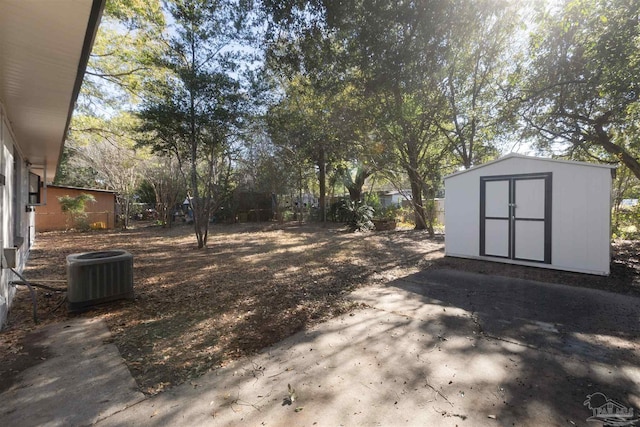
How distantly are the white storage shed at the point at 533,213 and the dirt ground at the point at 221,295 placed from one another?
1.18 feet

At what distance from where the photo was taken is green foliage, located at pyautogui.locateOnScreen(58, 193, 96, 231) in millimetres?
14336

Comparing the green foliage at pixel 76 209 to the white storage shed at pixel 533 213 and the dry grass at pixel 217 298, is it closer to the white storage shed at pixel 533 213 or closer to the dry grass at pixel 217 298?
the dry grass at pixel 217 298

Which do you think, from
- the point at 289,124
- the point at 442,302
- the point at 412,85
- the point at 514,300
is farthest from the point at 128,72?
the point at 514,300

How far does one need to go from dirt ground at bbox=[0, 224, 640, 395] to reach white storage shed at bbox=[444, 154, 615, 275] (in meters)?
0.36

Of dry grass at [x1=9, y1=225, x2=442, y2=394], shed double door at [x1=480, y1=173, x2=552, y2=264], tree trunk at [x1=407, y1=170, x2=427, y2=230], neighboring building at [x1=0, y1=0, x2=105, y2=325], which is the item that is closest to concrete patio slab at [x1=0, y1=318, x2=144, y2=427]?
dry grass at [x1=9, y1=225, x2=442, y2=394]

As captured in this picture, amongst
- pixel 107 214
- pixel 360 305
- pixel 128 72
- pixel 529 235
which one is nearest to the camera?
pixel 360 305

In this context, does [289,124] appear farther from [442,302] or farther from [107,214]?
[107,214]

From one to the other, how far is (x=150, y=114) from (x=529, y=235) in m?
9.89

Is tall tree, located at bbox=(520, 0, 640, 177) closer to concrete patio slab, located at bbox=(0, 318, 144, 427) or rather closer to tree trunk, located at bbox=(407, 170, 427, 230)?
tree trunk, located at bbox=(407, 170, 427, 230)

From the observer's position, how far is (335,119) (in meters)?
10.5

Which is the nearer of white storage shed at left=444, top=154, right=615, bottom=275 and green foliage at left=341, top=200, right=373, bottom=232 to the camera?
white storage shed at left=444, top=154, right=615, bottom=275

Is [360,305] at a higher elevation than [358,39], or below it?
below

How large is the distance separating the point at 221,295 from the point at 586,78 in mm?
9711

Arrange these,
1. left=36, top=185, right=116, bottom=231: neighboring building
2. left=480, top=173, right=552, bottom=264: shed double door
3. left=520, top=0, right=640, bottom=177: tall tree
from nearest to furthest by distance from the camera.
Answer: left=520, top=0, right=640, bottom=177: tall tree < left=480, top=173, right=552, bottom=264: shed double door < left=36, top=185, right=116, bottom=231: neighboring building
